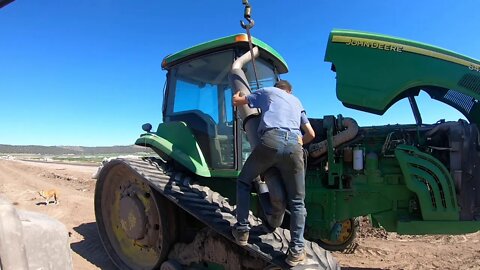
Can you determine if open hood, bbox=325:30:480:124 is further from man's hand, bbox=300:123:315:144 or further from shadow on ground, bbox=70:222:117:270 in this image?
shadow on ground, bbox=70:222:117:270

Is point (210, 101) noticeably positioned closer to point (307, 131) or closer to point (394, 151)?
point (307, 131)

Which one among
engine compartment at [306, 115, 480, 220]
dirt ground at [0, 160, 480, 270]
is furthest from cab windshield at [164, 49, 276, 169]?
dirt ground at [0, 160, 480, 270]

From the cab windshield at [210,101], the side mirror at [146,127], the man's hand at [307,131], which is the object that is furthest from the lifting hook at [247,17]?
the side mirror at [146,127]

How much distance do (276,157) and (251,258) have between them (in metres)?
1.11

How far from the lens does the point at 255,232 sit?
360cm

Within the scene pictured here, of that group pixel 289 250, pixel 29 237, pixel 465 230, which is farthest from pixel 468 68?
pixel 29 237

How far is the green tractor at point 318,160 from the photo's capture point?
423 centimetres

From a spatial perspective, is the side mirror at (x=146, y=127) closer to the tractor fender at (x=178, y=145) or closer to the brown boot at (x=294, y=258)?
the tractor fender at (x=178, y=145)

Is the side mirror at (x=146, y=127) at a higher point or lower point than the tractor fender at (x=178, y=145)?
higher

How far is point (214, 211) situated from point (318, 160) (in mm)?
1664

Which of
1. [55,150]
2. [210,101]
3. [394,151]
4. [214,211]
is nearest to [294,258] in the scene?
[214,211]

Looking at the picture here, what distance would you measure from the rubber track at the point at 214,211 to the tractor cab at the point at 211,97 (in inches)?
10.7

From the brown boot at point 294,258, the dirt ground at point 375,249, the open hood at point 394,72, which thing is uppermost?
the open hood at point 394,72

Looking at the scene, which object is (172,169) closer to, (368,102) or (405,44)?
(368,102)
